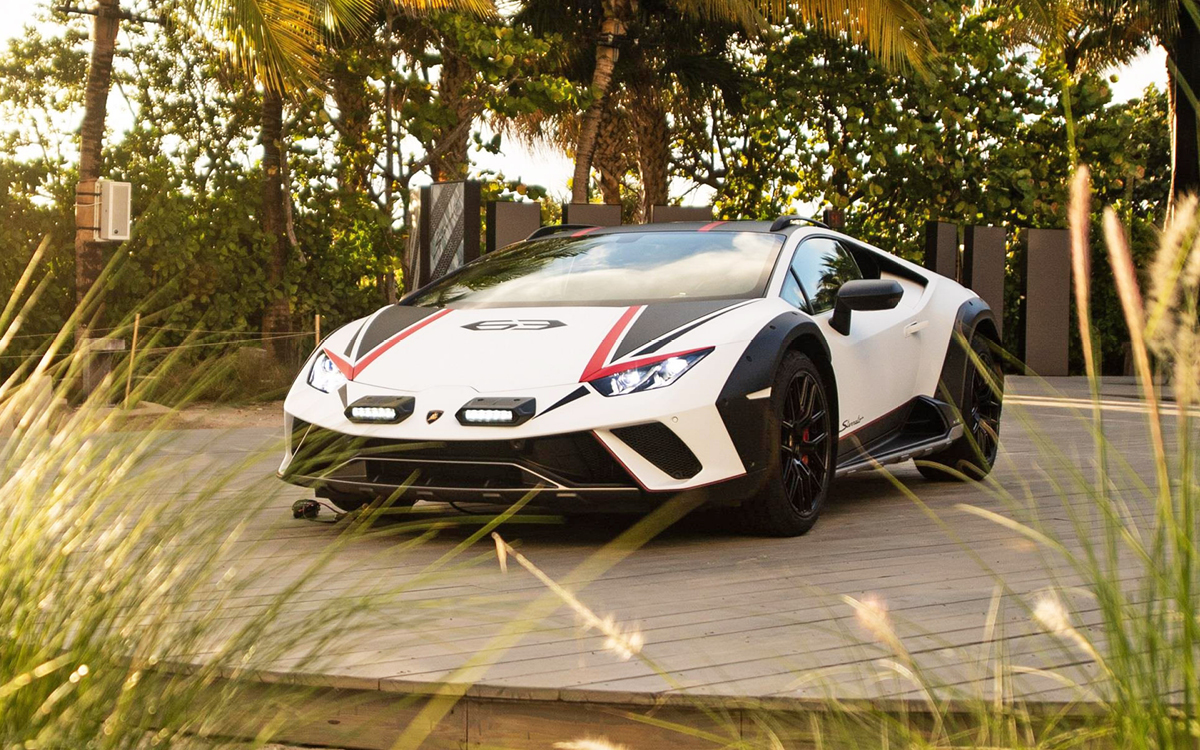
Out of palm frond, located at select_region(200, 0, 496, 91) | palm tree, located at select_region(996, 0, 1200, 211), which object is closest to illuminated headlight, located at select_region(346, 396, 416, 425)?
palm frond, located at select_region(200, 0, 496, 91)

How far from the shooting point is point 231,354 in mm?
2652

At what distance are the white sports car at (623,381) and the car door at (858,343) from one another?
0.05 ft

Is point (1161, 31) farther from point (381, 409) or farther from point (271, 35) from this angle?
A: point (381, 409)

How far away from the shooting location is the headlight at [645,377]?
461 centimetres

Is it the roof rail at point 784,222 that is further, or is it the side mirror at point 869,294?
the roof rail at point 784,222

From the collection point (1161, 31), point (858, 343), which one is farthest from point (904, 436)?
point (1161, 31)

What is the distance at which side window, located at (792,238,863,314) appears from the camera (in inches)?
225

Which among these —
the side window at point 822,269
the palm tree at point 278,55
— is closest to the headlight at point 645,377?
the side window at point 822,269

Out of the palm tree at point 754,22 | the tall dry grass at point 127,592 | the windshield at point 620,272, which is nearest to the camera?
the tall dry grass at point 127,592

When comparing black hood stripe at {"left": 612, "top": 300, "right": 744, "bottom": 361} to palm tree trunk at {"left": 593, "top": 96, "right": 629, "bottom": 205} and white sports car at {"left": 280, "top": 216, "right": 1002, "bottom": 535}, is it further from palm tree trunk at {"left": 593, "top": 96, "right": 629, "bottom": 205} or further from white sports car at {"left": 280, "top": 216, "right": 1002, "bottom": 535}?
palm tree trunk at {"left": 593, "top": 96, "right": 629, "bottom": 205}

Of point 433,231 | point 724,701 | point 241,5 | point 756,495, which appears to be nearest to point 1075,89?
point 433,231

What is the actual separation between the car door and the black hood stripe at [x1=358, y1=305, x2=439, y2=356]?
150cm

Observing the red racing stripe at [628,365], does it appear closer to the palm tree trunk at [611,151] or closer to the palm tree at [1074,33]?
the palm tree at [1074,33]

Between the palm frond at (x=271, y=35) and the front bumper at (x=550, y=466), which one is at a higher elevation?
the palm frond at (x=271, y=35)
